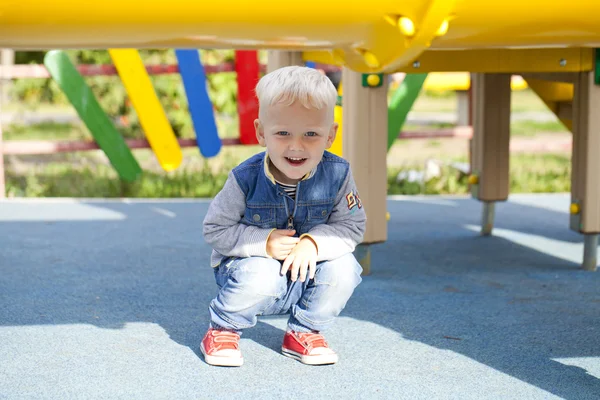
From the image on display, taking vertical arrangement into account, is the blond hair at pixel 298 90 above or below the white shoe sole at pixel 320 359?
above

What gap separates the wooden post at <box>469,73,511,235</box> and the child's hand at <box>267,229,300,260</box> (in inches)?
77.7

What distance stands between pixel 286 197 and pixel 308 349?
1.28ft

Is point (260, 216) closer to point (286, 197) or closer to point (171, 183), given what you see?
point (286, 197)

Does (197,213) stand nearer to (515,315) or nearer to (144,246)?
(144,246)

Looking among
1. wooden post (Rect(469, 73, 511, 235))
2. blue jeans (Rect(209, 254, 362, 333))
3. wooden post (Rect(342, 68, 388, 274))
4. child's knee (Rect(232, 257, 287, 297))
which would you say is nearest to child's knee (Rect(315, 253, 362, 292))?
blue jeans (Rect(209, 254, 362, 333))

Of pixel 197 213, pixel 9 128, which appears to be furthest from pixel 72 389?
pixel 9 128

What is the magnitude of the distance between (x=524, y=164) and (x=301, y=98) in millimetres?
5229

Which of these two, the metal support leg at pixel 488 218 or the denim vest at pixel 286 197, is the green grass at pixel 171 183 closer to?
the metal support leg at pixel 488 218

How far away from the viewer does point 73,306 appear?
106 inches

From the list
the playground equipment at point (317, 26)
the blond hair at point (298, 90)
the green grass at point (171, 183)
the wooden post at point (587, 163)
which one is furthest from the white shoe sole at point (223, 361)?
the green grass at point (171, 183)

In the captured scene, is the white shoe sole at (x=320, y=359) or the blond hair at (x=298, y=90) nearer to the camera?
the blond hair at (x=298, y=90)

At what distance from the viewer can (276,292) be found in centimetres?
216

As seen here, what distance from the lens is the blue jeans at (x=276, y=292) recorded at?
84.0 inches

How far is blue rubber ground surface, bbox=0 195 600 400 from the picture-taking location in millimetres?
1997
